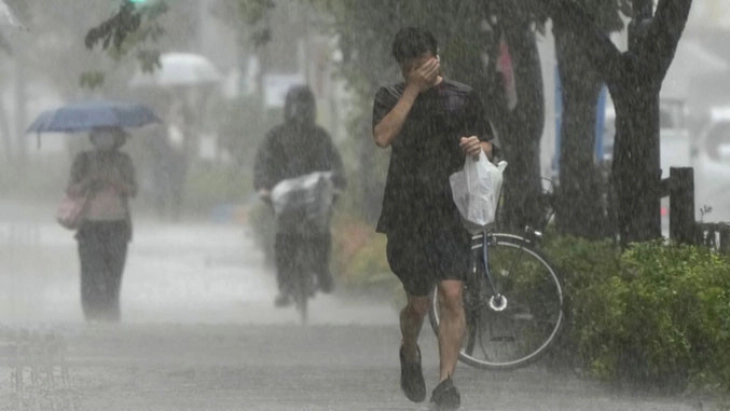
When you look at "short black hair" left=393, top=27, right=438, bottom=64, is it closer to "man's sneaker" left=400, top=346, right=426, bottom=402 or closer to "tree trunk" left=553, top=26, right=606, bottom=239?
"man's sneaker" left=400, top=346, right=426, bottom=402

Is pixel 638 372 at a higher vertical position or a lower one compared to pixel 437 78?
lower

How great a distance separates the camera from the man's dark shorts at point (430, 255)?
9.97 meters

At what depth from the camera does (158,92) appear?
117 feet

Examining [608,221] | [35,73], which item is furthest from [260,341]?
[35,73]

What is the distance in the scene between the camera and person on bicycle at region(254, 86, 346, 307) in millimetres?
16766

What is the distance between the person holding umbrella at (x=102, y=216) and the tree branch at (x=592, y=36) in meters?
5.58

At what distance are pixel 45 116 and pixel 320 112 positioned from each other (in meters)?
11.2

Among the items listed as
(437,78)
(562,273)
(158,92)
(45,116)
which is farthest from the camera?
(158,92)

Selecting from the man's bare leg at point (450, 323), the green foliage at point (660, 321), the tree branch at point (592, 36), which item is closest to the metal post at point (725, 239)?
the green foliage at point (660, 321)

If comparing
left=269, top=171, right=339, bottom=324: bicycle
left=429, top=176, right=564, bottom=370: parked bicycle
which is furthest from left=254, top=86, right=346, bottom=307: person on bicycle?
left=429, top=176, right=564, bottom=370: parked bicycle

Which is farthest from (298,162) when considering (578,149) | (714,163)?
(714,163)

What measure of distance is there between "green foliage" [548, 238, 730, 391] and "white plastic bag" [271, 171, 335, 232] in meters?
6.10

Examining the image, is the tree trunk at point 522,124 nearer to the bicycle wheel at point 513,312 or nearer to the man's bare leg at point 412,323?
the bicycle wheel at point 513,312

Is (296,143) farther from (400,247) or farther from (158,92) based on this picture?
(158,92)
